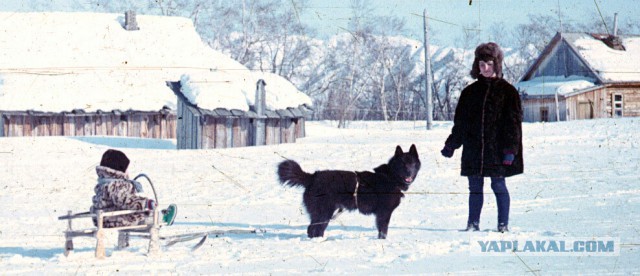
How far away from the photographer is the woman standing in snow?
7863 millimetres

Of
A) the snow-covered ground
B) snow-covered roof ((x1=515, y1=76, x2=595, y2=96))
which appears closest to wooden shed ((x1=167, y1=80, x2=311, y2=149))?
the snow-covered ground

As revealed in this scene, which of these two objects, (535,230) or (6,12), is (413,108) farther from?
(535,230)

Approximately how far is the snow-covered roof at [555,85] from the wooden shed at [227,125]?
18.9m

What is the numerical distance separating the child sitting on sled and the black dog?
56.3 inches

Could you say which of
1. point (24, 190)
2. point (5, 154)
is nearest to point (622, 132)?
point (24, 190)

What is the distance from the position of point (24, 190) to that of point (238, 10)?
35.8 metres

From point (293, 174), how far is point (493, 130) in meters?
2.16

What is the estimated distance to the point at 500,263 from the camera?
5.89m

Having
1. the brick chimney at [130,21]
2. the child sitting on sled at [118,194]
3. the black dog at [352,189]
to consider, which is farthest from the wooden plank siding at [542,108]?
the child sitting on sled at [118,194]

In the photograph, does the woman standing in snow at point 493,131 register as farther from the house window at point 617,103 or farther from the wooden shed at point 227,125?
the house window at point 617,103

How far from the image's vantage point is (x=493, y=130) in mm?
7922

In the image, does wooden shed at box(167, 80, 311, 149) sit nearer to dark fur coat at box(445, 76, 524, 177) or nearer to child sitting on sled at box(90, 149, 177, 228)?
child sitting on sled at box(90, 149, 177, 228)

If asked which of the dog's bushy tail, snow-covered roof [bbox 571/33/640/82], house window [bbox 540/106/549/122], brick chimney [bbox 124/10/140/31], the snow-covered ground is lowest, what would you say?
the snow-covered ground

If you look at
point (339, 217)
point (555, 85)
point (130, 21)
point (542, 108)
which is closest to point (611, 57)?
point (555, 85)
